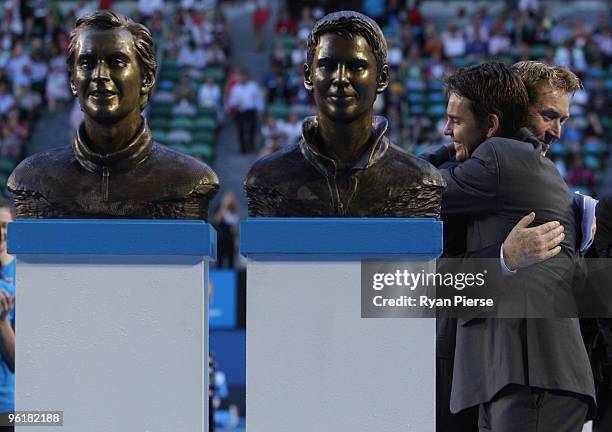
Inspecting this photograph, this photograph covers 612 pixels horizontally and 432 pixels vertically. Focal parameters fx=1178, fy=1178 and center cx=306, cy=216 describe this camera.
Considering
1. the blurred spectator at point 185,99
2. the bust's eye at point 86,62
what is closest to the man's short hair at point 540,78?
the bust's eye at point 86,62

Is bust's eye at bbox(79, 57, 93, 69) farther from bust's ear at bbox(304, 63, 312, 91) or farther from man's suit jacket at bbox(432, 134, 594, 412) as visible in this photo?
man's suit jacket at bbox(432, 134, 594, 412)

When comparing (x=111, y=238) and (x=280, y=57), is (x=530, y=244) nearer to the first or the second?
(x=111, y=238)

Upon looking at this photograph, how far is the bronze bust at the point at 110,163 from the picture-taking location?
3734 mm

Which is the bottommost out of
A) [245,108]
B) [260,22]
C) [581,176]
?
[581,176]

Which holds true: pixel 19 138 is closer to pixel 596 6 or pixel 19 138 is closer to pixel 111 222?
pixel 596 6

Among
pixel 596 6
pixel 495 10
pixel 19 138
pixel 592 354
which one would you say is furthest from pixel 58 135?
pixel 592 354

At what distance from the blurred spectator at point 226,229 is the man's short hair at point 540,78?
27.0ft

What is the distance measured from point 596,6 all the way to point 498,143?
56.2 ft

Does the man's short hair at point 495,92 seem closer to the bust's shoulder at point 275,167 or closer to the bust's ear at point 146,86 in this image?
the bust's shoulder at point 275,167

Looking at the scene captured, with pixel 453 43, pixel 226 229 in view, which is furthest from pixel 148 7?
pixel 226 229

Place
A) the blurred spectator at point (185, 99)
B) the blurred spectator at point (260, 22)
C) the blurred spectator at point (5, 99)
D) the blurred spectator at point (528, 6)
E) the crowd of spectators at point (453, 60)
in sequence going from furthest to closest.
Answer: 1. the blurred spectator at point (260, 22)
2. the blurred spectator at point (528, 6)
3. the blurred spectator at point (5, 99)
4. the blurred spectator at point (185, 99)
5. the crowd of spectators at point (453, 60)

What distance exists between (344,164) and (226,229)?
9.02 m

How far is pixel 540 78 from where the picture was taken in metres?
4.20

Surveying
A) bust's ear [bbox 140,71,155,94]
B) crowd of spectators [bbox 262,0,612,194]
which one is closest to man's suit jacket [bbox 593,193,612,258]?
bust's ear [bbox 140,71,155,94]
